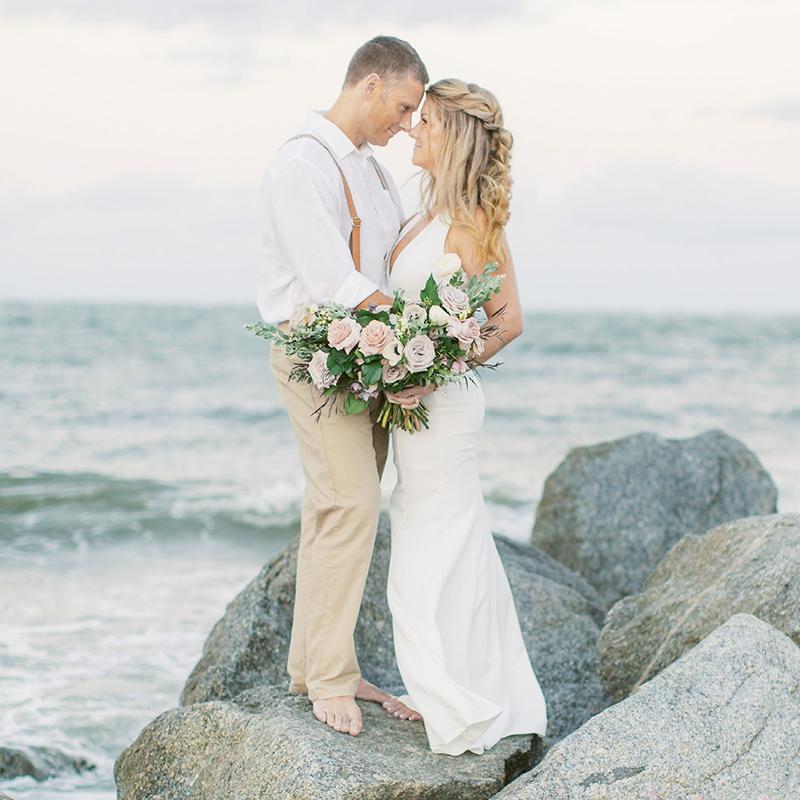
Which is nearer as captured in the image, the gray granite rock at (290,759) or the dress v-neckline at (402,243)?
the gray granite rock at (290,759)

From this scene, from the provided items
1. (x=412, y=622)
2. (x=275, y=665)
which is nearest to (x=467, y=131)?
(x=412, y=622)

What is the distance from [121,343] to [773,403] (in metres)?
17.5

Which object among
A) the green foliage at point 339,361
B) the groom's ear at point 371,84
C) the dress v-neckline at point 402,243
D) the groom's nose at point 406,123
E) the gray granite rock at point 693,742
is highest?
the groom's ear at point 371,84

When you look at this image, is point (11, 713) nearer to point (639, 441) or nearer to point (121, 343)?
point (639, 441)

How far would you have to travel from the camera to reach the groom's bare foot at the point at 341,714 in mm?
4637

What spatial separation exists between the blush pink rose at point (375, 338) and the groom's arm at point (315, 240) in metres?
0.25

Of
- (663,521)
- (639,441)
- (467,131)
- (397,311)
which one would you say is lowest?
(663,521)

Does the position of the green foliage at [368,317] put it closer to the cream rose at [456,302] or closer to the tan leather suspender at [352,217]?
the cream rose at [456,302]

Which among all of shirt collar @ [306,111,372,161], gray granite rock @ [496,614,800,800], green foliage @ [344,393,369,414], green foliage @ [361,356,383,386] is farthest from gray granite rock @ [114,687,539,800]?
shirt collar @ [306,111,372,161]

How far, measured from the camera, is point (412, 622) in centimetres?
474

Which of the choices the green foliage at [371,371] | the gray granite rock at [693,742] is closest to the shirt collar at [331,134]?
the green foliage at [371,371]

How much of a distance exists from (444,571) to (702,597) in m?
1.43

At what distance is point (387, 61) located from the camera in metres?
4.87

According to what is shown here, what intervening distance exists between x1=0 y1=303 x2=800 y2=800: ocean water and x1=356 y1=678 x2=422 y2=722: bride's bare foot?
1819mm
